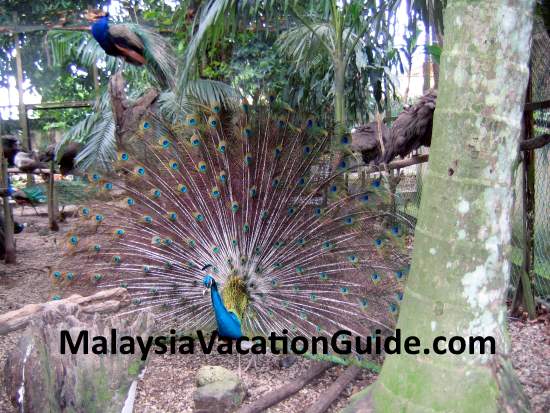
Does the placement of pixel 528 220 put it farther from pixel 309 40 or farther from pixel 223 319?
pixel 309 40

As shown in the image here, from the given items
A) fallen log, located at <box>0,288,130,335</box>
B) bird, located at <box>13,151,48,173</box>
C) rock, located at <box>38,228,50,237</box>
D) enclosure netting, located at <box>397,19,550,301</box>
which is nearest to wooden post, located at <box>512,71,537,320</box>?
enclosure netting, located at <box>397,19,550,301</box>

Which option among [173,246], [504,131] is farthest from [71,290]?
[504,131]

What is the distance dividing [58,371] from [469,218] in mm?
2259

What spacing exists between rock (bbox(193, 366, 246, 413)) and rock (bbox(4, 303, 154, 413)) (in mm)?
712

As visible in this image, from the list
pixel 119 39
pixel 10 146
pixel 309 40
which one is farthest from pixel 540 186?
pixel 10 146

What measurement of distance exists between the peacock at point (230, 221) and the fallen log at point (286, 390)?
1.51 feet

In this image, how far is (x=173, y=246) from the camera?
187 inches

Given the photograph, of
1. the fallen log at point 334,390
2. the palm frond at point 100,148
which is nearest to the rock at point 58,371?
the fallen log at point 334,390

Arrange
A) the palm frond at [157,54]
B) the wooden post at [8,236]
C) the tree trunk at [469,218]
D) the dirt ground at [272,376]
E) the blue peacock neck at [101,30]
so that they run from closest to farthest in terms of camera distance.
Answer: the tree trunk at [469,218] → the dirt ground at [272,376] → the blue peacock neck at [101,30] → the palm frond at [157,54] → the wooden post at [8,236]

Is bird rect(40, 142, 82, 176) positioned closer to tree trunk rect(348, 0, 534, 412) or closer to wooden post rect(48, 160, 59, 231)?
wooden post rect(48, 160, 59, 231)

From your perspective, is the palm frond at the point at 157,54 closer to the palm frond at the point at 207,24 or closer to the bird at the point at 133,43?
the bird at the point at 133,43

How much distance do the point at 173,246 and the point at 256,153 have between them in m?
1.12

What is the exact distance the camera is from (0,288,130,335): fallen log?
2.80 meters

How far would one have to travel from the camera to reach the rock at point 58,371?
9.36 ft
